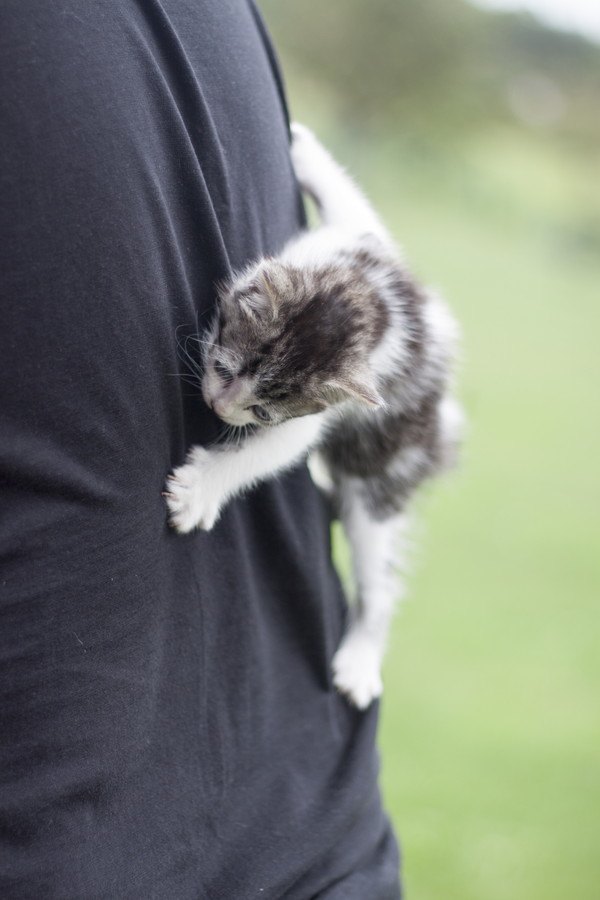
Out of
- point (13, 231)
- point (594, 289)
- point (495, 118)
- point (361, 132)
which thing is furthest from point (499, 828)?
point (495, 118)

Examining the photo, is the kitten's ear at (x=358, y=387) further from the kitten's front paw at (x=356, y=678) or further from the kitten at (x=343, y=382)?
the kitten's front paw at (x=356, y=678)

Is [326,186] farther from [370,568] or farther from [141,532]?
[141,532]

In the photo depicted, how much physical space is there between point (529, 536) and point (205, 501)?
5583 mm

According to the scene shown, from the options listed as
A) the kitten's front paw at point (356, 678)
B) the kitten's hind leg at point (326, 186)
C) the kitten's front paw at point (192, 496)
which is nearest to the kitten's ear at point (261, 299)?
the kitten's front paw at point (192, 496)

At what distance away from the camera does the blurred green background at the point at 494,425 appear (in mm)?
3771

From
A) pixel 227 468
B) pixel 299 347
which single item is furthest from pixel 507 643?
pixel 227 468

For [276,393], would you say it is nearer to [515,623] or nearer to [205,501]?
[205,501]

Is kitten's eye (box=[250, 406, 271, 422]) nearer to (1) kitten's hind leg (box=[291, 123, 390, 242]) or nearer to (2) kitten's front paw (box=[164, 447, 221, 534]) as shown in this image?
(2) kitten's front paw (box=[164, 447, 221, 534])

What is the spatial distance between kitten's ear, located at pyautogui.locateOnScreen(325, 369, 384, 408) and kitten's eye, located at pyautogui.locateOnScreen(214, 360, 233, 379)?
0.20m

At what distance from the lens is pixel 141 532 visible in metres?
1.06

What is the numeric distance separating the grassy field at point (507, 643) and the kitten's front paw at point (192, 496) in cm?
118

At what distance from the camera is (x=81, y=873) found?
3.27ft

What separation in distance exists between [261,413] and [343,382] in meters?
0.16

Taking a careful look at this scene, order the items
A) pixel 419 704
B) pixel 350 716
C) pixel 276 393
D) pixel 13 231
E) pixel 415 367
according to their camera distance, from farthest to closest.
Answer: pixel 419 704 < pixel 415 367 < pixel 276 393 < pixel 350 716 < pixel 13 231
